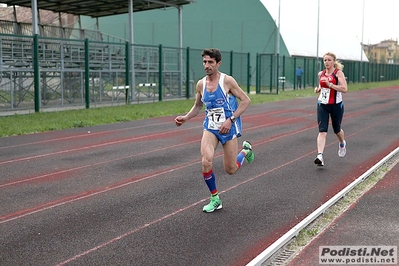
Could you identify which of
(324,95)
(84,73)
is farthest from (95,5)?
(324,95)

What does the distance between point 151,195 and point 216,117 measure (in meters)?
1.57

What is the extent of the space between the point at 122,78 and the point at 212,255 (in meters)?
19.3

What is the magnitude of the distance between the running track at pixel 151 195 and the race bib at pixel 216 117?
102 centimetres

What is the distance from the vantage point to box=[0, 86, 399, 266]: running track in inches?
197

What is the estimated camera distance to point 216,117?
627 cm

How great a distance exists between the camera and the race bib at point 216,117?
20.5ft

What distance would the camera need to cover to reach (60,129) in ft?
48.0

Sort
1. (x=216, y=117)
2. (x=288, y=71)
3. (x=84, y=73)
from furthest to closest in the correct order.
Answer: (x=288, y=71)
(x=84, y=73)
(x=216, y=117)

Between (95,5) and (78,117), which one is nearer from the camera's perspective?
(78,117)

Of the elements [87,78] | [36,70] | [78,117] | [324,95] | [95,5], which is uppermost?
[95,5]

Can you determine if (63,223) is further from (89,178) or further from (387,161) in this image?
(387,161)

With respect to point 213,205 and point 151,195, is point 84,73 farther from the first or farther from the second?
point 213,205

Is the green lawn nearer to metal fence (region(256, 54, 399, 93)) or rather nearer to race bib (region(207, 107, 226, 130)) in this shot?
race bib (region(207, 107, 226, 130))

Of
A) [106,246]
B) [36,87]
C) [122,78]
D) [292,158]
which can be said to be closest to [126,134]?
[292,158]
